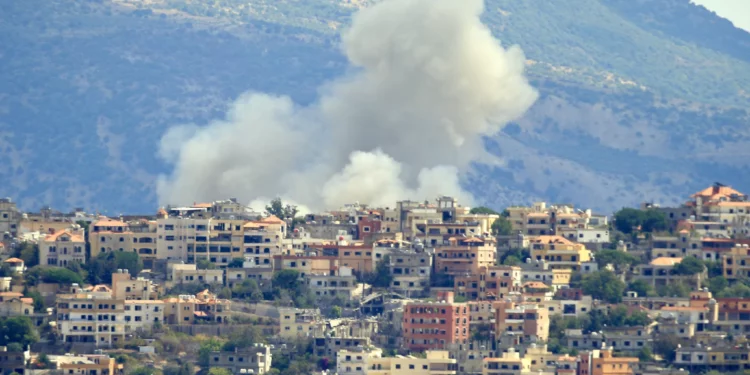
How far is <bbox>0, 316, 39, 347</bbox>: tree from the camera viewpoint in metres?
101

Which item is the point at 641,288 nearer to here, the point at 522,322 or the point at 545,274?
the point at 545,274

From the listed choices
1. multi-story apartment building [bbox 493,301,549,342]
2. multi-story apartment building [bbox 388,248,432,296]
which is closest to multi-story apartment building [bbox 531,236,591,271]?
multi-story apartment building [bbox 388,248,432,296]

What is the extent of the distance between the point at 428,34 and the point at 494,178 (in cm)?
3870

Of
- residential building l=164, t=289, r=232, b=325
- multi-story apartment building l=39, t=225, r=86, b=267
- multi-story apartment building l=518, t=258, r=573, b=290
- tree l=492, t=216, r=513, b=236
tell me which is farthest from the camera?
tree l=492, t=216, r=513, b=236

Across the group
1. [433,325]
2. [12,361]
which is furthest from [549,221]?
[12,361]

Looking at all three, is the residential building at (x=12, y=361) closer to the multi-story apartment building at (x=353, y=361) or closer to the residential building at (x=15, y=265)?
the multi-story apartment building at (x=353, y=361)

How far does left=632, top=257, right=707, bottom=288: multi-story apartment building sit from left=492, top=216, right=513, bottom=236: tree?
7.59m

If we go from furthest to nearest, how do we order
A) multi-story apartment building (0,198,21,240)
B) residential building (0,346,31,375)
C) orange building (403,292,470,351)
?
multi-story apartment building (0,198,21,240) < orange building (403,292,470,351) < residential building (0,346,31,375)

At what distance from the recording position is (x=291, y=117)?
15862 cm

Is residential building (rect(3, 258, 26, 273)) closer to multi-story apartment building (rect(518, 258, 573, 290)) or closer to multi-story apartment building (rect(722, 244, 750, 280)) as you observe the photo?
multi-story apartment building (rect(518, 258, 573, 290))

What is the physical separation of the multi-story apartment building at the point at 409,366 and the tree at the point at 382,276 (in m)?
10.7

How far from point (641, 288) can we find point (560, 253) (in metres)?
5.15

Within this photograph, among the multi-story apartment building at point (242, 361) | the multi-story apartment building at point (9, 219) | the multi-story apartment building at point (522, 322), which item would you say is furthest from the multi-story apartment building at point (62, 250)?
the multi-story apartment building at point (522, 322)

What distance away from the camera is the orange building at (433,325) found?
100938 millimetres
